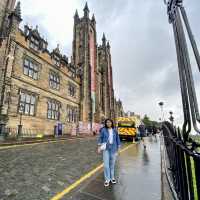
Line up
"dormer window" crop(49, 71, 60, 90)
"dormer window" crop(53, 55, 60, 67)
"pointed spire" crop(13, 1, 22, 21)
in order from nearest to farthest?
"pointed spire" crop(13, 1, 22, 21) < "dormer window" crop(49, 71, 60, 90) < "dormer window" crop(53, 55, 60, 67)

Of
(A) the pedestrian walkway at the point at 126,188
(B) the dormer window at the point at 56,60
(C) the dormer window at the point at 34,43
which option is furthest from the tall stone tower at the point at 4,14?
(A) the pedestrian walkway at the point at 126,188

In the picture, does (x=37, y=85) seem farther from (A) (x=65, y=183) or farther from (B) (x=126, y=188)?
(B) (x=126, y=188)

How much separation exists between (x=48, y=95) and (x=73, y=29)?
2774cm

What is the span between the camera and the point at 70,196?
407 centimetres

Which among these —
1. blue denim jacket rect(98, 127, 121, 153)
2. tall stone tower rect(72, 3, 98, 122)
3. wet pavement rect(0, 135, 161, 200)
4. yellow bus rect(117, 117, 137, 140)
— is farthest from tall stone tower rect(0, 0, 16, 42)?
blue denim jacket rect(98, 127, 121, 153)

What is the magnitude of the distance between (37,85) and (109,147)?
18.0 meters

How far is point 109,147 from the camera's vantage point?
5.40 meters

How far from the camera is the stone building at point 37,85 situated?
683 inches

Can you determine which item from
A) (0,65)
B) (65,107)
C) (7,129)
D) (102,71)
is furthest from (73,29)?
(7,129)

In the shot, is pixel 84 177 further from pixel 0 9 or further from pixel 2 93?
pixel 0 9

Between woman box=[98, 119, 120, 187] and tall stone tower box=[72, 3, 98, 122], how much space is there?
26.0 meters

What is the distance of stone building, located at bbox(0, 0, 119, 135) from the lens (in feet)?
57.0

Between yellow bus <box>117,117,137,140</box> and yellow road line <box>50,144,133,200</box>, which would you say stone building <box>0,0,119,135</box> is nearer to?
yellow bus <box>117,117,137,140</box>

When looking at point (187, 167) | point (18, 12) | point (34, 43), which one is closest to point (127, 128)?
point (34, 43)
